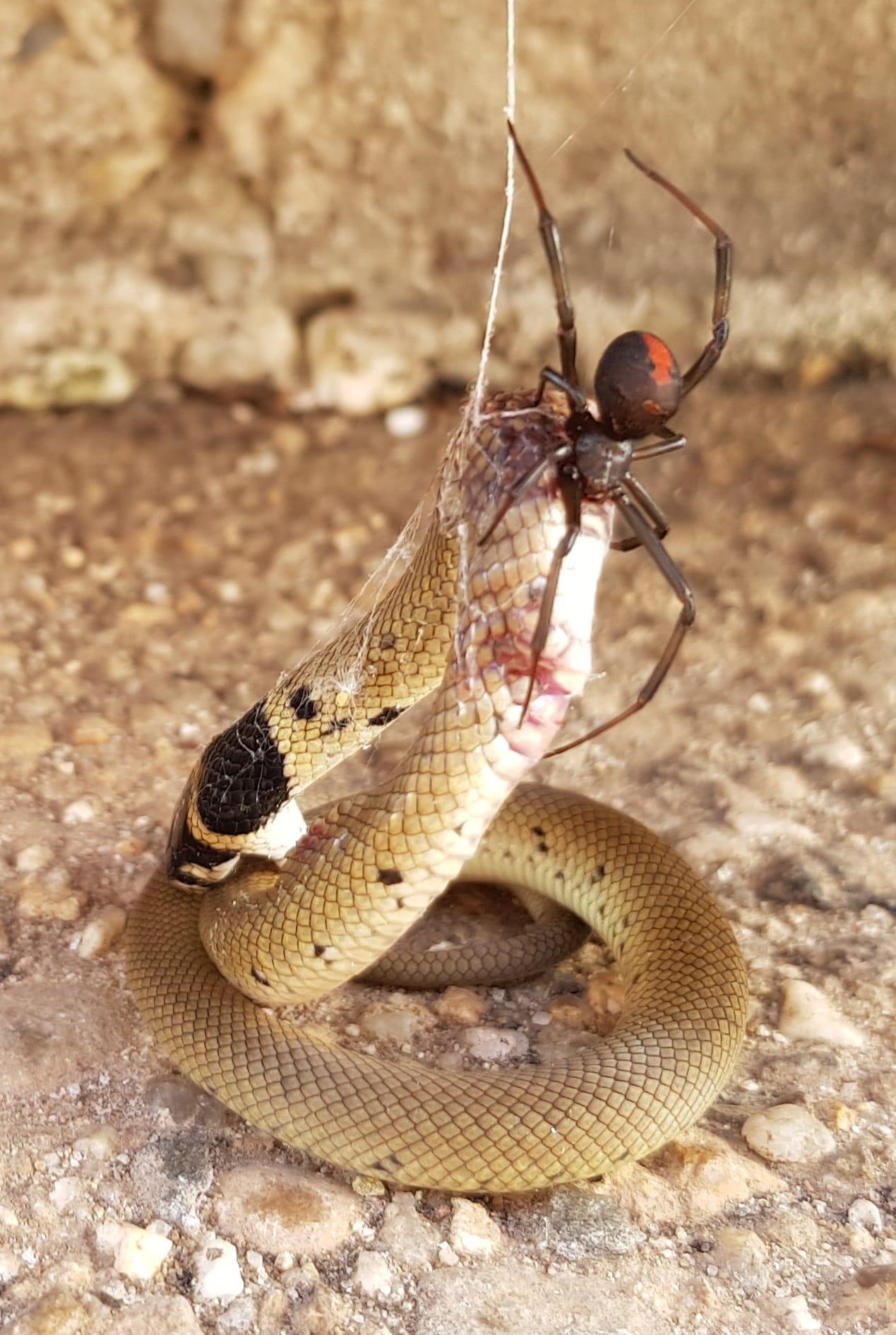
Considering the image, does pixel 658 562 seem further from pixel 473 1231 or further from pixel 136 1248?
pixel 136 1248

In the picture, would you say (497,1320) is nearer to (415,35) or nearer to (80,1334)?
(80,1334)

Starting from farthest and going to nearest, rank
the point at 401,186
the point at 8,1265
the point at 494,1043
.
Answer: the point at 401,186 < the point at 494,1043 < the point at 8,1265

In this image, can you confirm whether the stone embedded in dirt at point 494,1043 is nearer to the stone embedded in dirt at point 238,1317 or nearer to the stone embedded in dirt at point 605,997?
the stone embedded in dirt at point 605,997

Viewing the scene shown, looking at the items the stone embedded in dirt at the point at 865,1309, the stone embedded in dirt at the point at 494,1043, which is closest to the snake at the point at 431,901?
the stone embedded in dirt at the point at 494,1043

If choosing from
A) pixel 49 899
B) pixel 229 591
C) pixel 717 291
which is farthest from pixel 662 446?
pixel 229 591

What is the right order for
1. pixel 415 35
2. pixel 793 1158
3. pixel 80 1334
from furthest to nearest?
pixel 415 35, pixel 793 1158, pixel 80 1334

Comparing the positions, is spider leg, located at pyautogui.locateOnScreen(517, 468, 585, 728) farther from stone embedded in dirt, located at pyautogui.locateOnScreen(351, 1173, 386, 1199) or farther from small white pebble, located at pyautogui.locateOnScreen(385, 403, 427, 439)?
small white pebble, located at pyautogui.locateOnScreen(385, 403, 427, 439)

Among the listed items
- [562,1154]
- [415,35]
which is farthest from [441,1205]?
[415,35]

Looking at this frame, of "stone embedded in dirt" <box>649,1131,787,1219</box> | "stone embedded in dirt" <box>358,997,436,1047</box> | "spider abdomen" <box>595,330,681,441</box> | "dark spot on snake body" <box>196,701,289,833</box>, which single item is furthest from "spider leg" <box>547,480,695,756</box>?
"stone embedded in dirt" <box>358,997,436,1047</box>
